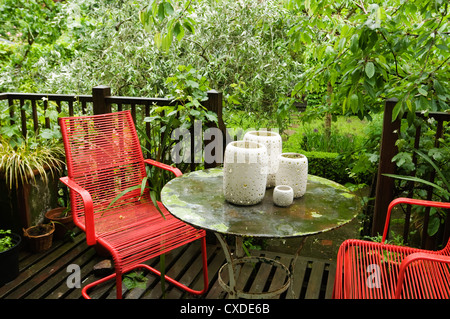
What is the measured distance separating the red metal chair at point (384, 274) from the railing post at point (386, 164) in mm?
506

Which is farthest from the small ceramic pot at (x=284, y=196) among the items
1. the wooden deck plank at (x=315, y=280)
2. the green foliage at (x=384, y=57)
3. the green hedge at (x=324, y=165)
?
the green hedge at (x=324, y=165)

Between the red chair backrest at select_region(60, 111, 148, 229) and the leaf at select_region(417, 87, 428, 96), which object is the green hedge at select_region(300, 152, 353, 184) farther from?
the leaf at select_region(417, 87, 428, 96)

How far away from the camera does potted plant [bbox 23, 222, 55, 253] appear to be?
2.59m

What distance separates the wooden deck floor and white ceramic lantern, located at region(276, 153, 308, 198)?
680 millimetres

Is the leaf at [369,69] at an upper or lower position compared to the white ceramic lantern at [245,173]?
upper

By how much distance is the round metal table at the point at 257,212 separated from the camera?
146cm

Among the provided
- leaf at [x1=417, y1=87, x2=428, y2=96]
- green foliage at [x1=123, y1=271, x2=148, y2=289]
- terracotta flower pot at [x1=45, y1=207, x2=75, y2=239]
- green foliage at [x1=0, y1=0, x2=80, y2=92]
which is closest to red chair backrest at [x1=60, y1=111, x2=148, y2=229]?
green foliage at [x1=123, y1=271, x2=148, y2=289]

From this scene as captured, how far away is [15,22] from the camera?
5168mm

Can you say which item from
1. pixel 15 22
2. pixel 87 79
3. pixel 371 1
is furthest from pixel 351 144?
pixel 15 22

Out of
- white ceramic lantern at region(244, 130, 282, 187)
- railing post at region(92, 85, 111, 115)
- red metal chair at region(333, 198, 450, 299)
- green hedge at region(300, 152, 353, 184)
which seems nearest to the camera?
red metal chair at region(333, 198, 450, 299)

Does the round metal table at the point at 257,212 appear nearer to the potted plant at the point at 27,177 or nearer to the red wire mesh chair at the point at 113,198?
the red wire mesh chair at the point at 113,198

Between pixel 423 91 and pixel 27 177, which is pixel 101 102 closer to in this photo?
pixel 27 177

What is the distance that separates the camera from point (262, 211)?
1624mm
